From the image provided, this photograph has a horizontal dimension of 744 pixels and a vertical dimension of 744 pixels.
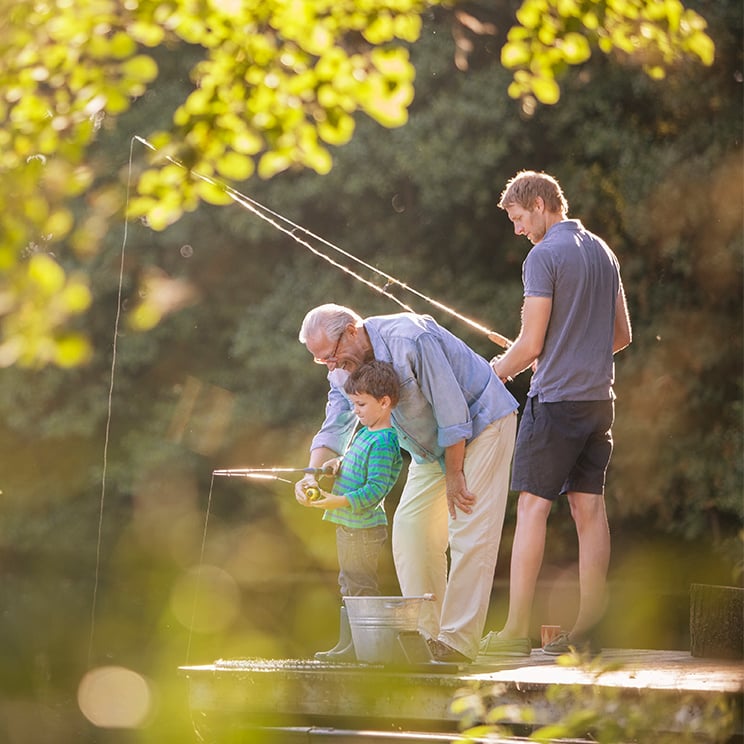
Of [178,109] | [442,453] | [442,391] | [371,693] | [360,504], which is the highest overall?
[178,109]

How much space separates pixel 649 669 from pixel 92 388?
12237 mm

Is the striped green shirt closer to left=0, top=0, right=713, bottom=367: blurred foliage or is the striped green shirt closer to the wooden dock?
the wooden dock

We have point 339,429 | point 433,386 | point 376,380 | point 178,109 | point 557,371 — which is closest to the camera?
point 178,109

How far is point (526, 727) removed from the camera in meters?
4.38

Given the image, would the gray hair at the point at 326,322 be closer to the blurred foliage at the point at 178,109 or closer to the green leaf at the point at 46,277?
the blurred foliage at the point at 178,109

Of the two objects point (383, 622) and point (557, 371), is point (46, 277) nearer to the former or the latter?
point (383, 622)

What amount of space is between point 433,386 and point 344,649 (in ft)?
3.63

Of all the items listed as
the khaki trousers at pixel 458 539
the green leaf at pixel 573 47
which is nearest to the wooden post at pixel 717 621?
the khaki trousers at pixel 458 539

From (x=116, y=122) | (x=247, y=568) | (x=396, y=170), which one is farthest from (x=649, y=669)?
(x=116, y=122)

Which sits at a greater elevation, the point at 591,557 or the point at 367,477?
the point at 367,477

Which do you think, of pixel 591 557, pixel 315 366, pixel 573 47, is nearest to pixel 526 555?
pixel 591 557

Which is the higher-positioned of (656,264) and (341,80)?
(656,264)

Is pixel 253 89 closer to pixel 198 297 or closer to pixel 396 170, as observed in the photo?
pixel 396 170

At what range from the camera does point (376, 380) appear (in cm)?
455
